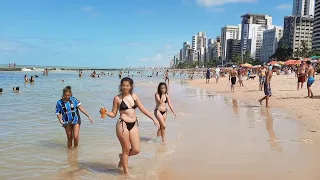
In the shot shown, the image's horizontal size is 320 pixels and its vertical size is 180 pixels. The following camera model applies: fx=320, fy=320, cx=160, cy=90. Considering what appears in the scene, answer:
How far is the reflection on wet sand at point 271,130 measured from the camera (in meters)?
6.36

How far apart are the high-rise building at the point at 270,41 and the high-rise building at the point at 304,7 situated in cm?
2302

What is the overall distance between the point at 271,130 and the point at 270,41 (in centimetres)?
16774

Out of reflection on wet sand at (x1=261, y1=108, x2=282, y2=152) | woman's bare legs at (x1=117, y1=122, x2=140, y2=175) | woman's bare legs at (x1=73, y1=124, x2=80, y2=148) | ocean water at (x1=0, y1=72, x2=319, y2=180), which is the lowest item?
ocean water at (x1=0, y1=72, x2=319, y2=180)

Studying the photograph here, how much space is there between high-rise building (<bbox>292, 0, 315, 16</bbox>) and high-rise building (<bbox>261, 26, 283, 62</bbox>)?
23017 mm

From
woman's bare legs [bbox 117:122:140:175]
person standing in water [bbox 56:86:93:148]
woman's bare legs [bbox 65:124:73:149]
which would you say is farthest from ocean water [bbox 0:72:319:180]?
person standing in water [bbox 56:86:93:148]

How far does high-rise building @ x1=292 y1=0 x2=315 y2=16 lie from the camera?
174 metres

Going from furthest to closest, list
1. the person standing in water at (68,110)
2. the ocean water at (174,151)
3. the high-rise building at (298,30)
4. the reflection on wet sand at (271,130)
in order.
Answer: the high-rise building at (298,30)
the reflection on wet sand at (271,130)
the person standing in water at (68,110)
the ocean water at (174,151)


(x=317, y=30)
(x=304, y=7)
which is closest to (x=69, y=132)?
(x=317, y=30)

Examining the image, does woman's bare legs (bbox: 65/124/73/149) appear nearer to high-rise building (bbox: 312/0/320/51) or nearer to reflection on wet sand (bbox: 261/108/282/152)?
reflection on wet sand (bbox: 261/108/282/152)

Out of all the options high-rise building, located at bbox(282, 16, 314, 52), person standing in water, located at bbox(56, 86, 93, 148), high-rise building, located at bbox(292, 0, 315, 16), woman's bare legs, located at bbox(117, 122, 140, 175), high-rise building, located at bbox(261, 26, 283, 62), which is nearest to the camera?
woman's bare legs, located at bbox(117, 122, 140, 175)

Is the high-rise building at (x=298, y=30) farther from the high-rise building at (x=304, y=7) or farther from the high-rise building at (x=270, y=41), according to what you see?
the high-rise building at (x=304, y=7)

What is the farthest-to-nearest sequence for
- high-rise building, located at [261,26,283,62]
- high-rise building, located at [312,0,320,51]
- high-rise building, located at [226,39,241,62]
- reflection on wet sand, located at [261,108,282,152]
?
high-rise building, located at [226,39,241,62] → high-rise building, located at [261,26,283,62] → high-rise building, located at [312,0,320,51] → reflection on wet sand, located at [261,108,282,152]

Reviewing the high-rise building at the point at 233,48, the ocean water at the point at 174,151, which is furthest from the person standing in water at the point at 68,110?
the high-rise building at the point at 233,48

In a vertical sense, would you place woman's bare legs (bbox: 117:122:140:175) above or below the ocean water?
above
